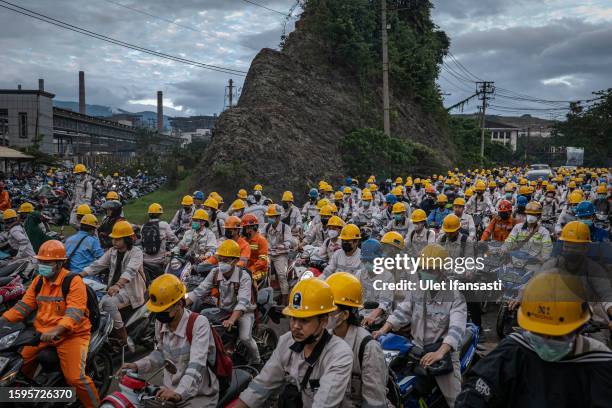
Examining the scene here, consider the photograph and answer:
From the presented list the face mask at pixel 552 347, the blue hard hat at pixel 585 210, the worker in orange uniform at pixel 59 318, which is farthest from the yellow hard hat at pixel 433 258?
the blue hard hat at pixel 585 210

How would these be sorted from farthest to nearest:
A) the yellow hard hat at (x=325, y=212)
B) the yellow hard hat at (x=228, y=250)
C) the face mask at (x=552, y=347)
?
the yellow hard hat at (x=325, y=212)
the yellow hard hat at (x=228, y=250)
the face mask at (x=552, y=347)

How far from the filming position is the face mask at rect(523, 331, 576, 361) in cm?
251

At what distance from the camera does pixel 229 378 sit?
4277 mm

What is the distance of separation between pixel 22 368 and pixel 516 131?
97815 millimetres

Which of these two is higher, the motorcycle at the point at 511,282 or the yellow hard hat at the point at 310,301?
the yellow hard hat at the point at 310,301

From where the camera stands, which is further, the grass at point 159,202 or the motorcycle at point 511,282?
the grass at point 159,202

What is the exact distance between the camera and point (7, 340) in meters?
5.24

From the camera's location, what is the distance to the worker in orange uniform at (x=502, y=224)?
929 centimetres

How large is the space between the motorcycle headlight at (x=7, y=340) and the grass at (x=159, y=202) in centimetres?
1563

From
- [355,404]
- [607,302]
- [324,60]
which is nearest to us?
[355,404]

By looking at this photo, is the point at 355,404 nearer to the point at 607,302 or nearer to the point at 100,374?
the point at 607,302

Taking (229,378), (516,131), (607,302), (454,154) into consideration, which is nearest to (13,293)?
(229,378)


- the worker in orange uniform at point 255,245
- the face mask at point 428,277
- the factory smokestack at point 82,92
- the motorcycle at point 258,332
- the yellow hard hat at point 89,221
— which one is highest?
the factory smokestack at point 82,92

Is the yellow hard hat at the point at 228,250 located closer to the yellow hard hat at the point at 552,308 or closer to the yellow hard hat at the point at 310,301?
the yellow hard hat at the point at 310,301
